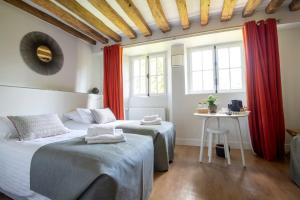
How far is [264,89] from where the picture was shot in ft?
8.12

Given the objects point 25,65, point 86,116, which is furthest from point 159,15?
point 25,65

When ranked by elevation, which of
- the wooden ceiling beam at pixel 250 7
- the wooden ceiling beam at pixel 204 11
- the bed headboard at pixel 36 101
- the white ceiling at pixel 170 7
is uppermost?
the white ceiling at pixel 170 7

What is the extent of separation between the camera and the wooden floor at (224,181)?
1521 mm

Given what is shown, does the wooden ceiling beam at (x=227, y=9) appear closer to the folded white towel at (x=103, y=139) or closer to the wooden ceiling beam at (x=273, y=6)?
the wooden ceiling beam at (x=273, y=6)

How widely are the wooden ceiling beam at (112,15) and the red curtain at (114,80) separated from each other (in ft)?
1.55

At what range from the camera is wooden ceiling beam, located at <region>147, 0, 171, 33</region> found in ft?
7.46

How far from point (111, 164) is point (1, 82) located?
7.18ft

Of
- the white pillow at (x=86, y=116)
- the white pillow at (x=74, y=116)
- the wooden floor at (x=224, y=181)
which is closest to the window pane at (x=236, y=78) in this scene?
the wooden floor at (x=224, y=181)

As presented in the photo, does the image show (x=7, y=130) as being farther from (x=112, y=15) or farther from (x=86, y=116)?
(x=112, y=15)

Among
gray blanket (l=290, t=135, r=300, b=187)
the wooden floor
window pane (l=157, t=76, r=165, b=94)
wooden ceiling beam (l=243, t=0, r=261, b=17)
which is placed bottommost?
the wooden floor

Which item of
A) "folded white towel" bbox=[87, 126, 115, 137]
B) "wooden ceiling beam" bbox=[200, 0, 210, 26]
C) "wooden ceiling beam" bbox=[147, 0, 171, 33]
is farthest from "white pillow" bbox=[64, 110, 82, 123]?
"wooden ceiling beam" bbox=[200, 0, 210, 26]

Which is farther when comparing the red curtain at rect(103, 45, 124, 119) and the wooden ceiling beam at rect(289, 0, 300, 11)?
the red curtain at rect(103, 45, 124, 119)

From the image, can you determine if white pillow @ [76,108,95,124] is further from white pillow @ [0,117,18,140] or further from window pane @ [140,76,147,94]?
window pane @ [140,76,147,94]

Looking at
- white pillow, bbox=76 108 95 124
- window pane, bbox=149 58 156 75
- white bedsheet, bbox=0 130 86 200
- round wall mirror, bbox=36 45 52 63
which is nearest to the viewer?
white bedsheet, bbox=0 130 86 200
